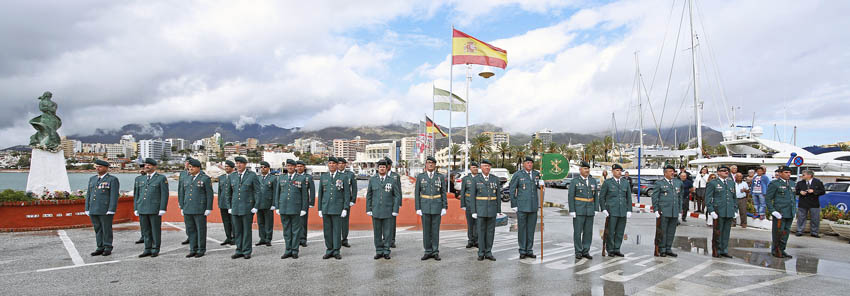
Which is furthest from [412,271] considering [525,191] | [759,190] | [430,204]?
[759,190]

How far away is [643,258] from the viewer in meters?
7.62

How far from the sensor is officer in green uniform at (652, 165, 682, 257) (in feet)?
25.8

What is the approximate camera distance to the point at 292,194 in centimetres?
784

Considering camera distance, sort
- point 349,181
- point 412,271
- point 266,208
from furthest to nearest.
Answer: point 266,208 < point 349,181 < point 412,271

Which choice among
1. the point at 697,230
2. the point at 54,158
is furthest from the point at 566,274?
the point at 54,158

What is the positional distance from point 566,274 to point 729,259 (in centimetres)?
353

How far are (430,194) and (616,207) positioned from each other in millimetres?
3378

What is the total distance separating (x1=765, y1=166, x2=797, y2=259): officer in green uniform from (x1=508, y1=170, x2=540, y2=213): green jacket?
440 centimetres

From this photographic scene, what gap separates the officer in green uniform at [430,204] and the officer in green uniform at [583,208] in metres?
2.34

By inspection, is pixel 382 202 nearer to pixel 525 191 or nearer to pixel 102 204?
pixel 525 191

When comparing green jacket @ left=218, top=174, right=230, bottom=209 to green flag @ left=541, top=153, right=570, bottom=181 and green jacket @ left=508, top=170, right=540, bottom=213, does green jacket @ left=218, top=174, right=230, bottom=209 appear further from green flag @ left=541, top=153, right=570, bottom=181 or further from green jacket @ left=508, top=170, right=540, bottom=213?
green flag @ left=541, top=153, right=570, bottom=181

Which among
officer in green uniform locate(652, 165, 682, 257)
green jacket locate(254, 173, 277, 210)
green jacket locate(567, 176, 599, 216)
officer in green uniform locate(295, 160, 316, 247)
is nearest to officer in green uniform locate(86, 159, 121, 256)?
green jacket locate(254, 173, 277, 210)

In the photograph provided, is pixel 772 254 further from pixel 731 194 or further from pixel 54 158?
pixel 54 158

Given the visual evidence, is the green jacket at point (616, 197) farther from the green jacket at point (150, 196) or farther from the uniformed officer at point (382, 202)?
the green jacket at point (150, 196)
